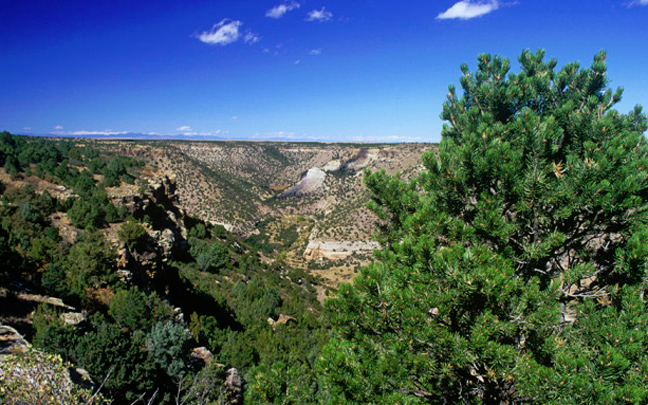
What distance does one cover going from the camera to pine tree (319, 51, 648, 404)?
4059 millimetres

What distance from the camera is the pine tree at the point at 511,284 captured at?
13.3 feet

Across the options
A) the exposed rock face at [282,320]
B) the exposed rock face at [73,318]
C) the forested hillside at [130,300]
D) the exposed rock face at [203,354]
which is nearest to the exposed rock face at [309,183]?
the forested hillside at [130,300]

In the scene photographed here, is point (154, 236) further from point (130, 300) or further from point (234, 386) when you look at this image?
point (234, 386)

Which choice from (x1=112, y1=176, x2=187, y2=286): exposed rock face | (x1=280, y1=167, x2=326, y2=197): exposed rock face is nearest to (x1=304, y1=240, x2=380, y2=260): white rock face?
(x1=112, y1=176, x2=187, y2=286): exposed rock face

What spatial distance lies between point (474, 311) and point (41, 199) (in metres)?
28.5

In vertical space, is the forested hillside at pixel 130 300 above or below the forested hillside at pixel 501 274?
below

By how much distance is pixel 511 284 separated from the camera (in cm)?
407

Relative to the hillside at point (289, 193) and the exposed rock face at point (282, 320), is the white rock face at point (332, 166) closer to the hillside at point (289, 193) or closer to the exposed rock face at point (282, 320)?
the hillside at point (289, 193)

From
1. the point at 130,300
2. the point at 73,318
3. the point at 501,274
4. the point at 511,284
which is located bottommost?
the point at 130,300

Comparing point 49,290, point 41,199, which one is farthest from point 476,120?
point 41,199

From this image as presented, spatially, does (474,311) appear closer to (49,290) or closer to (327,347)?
(327,347)

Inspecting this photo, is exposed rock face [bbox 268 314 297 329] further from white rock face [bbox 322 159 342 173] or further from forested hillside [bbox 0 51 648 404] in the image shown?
white rock face [bbox 322 159 342 173]

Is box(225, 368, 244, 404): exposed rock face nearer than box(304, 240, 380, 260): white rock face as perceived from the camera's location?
Yes

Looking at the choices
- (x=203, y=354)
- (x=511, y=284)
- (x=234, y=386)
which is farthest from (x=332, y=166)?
(x=511, y=284)
